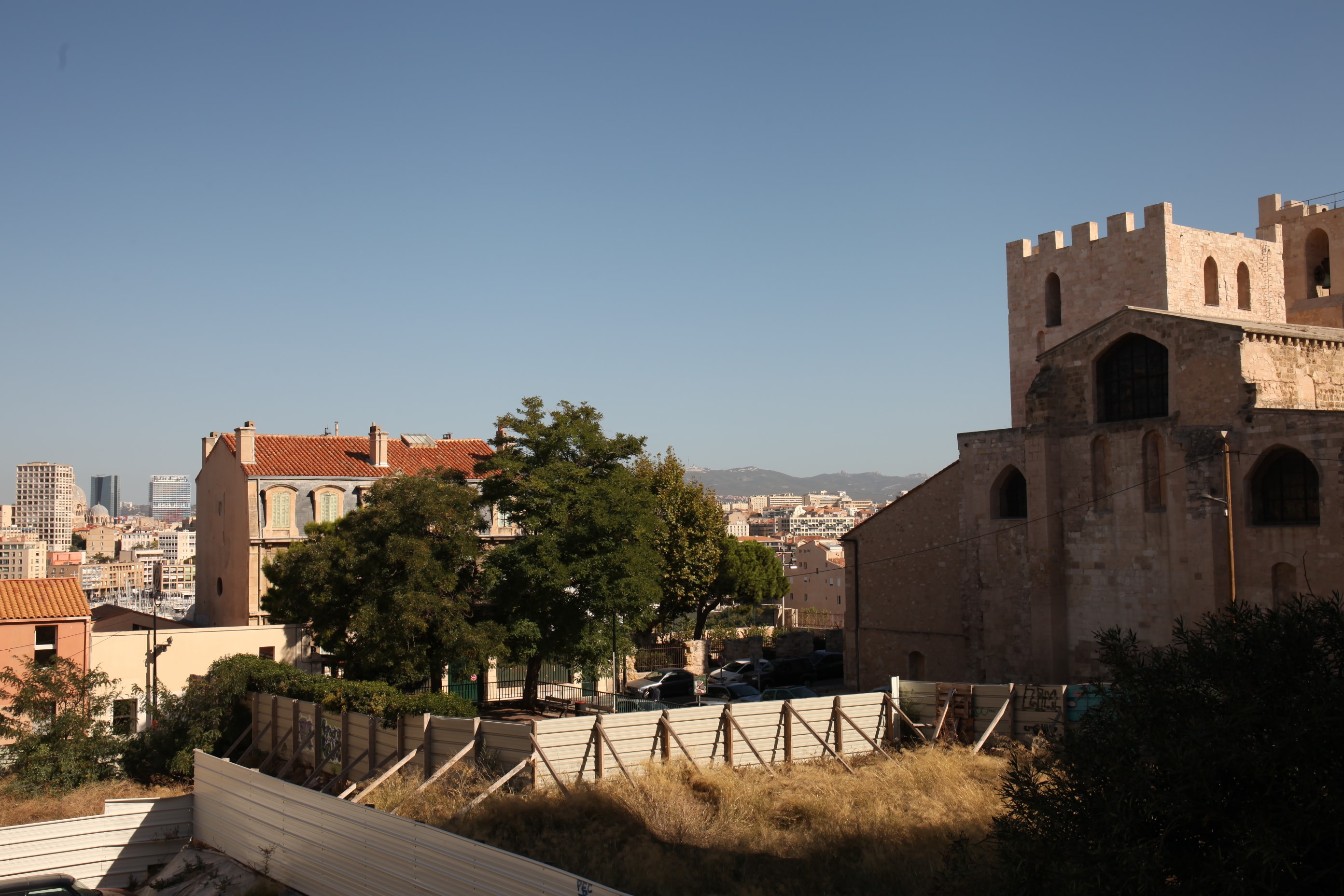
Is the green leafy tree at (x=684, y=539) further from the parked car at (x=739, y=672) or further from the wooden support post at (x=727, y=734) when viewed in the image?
the wooden support post at (x=727, y=734)

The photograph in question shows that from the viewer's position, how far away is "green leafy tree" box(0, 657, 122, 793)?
25078 mm

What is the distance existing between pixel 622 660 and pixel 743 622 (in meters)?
20.8

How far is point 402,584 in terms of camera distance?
96.4 feet

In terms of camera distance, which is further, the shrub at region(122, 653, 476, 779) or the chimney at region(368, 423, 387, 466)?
the chimney at region(368, 423, 387, 466)

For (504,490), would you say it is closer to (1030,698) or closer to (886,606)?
(886,606)

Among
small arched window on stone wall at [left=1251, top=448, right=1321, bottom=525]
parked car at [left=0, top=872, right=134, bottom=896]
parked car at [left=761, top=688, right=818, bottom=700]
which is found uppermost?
small arched window on stone wall at [left=1251, top=448, right=1321, bottom=525]

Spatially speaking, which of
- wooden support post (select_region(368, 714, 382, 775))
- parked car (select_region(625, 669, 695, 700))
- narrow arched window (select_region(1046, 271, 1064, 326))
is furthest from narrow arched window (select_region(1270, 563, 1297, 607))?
wooden support post (select_region(368, 714, 382, 775))

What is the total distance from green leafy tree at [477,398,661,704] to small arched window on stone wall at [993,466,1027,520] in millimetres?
10617

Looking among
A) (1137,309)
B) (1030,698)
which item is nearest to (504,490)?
(1030,698)

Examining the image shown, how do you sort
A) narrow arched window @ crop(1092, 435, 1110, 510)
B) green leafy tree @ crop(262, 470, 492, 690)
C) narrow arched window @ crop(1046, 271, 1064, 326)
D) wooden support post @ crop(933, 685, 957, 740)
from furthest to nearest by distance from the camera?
1. narrow arched window @ crop(1046, 271, 1064, 326)
2. green leafy tree @ crop(262, 470, 492, 690)
3. narrow arched window @ crop(1092, 435, 1110, 510)
4. wooden support post @ crop(933, 685, 957, 740)

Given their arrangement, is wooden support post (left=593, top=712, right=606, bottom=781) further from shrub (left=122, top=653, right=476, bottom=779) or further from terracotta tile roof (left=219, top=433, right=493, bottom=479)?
terracotta tile roof (left=219, top=433, right=493, bottom=479)

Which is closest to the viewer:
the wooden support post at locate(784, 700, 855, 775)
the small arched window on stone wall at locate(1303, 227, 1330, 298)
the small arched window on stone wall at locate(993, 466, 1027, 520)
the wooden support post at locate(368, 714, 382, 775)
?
the wooden support post at locate(368, 714, 382, 775)

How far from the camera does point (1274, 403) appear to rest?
2584 cm

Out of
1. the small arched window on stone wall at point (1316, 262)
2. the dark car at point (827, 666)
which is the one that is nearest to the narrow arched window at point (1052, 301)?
the small arched window on stone wall at point (1316, 262)
